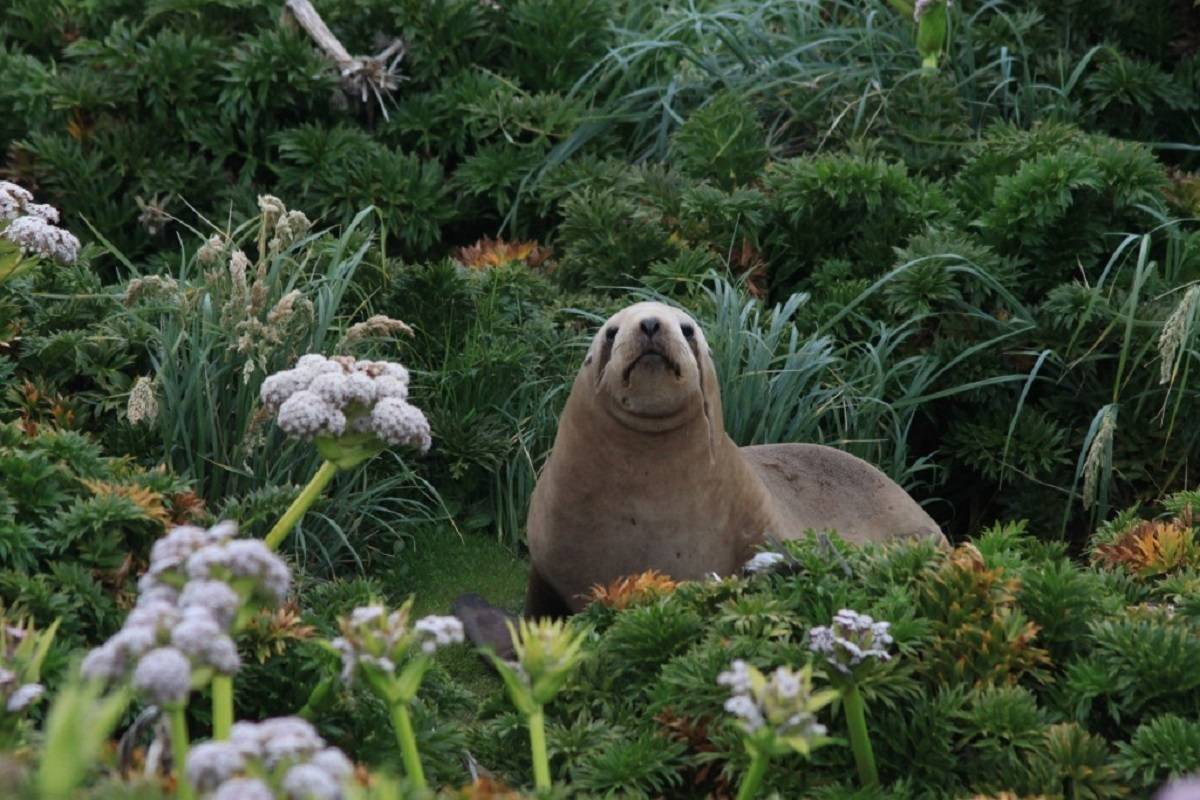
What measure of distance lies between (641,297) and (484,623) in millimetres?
1926

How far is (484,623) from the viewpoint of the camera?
4949 mm

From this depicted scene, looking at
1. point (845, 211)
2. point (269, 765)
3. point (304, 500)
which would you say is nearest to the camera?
point (269, 765)

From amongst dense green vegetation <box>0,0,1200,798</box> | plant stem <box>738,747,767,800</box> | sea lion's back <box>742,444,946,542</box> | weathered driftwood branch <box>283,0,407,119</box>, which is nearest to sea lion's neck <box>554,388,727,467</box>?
sea lion's back <box>742,444,946,542</box>

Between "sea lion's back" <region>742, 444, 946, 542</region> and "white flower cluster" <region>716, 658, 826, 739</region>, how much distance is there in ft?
8.24

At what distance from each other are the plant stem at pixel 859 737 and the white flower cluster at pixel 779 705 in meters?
0.55

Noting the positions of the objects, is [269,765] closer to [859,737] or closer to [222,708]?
[222,708]

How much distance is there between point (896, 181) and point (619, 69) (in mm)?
1637

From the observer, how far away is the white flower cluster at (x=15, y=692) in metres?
2.62

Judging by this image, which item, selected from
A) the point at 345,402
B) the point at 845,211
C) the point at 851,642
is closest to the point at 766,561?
the point at 851,642

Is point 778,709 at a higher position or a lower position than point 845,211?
higher

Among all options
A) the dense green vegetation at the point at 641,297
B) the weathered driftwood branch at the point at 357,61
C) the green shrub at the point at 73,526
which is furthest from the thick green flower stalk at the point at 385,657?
the weathered driftwood branch at the point at 357,61

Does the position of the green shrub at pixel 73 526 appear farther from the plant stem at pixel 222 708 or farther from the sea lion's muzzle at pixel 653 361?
the sea lion's muzzle at pixel 653 361

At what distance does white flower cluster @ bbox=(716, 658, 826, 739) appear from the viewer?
2613mm

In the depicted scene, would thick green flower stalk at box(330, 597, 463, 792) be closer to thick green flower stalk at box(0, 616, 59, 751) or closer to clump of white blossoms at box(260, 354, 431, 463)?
thick green flower stalk at box(0, 616, 59, 751)
